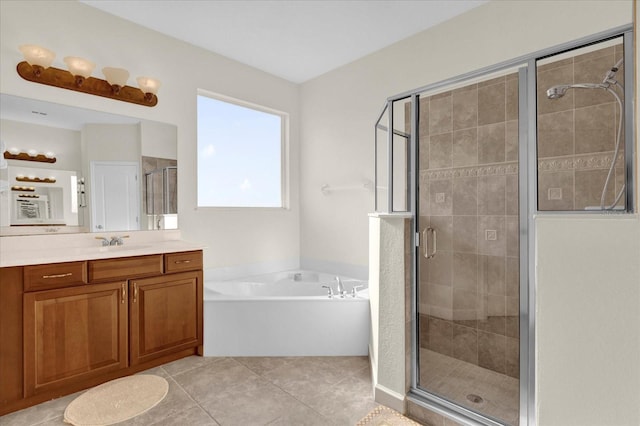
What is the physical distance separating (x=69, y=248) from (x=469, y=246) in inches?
114

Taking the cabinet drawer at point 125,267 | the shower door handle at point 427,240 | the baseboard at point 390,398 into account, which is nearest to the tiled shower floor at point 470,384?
the baseboard at point 390,398

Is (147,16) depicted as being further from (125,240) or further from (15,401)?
(15,401)

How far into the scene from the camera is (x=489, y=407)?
177 centimetres

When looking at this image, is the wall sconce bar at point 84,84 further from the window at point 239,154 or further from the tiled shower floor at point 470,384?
the tiled shower floor at point 470,384

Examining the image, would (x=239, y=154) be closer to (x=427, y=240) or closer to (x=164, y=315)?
(x=164, y=315)

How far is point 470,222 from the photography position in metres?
2.36

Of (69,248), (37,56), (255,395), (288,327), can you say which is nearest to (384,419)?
(255,395)

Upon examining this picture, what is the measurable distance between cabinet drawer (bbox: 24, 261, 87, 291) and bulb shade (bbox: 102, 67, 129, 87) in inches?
56.7

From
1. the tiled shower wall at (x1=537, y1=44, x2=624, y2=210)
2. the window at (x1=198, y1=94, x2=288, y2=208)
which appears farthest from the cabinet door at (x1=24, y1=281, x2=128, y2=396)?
the tiled shower wall at (x1=537, y1=44, x2=624, y2=210)

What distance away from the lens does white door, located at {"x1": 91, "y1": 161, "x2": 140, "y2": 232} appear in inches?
101

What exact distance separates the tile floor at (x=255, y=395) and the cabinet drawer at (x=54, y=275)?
71cm

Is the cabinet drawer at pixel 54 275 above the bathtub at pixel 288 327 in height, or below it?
above

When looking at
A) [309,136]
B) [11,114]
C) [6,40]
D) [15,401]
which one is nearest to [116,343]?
[15,401]

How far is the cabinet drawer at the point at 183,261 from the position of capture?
245cm
